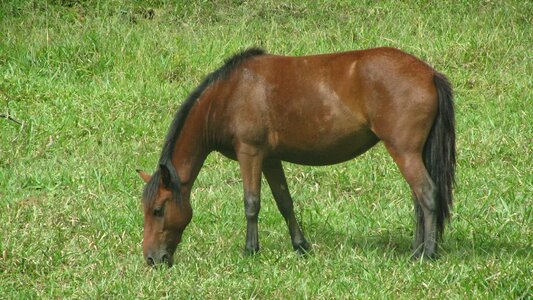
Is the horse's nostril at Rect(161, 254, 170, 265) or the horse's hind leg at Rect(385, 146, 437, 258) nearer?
the horse's hind leg at Rect(385, 146, 437, 258)

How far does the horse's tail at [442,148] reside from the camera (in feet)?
24.6

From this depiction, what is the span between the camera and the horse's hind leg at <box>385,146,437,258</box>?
7.47 m

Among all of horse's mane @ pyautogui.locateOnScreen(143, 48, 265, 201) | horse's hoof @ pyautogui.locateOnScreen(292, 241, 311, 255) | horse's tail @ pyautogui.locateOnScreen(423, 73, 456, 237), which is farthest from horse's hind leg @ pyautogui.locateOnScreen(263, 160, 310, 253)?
horse's tail @ pyautogui.locateOnScreen(423, 73, 456, 237)

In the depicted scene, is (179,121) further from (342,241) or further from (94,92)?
(94,92)

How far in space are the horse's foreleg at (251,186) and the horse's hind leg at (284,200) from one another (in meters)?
0.25

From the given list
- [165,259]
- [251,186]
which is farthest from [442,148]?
[165,259]

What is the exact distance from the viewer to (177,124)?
7918mm

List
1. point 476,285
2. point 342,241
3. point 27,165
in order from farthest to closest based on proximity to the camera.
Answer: point 27,165 → point 342,241 → point 476,285

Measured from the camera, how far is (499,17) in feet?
44.1

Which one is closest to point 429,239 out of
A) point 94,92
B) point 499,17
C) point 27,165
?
point 27,165

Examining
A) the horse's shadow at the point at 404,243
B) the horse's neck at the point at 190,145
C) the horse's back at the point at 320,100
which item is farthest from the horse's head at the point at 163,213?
the horse's shadow at the point at 404,243

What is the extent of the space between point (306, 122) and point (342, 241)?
0.93m

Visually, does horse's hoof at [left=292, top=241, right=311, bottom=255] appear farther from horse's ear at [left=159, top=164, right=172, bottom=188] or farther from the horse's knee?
horse's ear at [left=159, top=164, right=172, bottom=188]

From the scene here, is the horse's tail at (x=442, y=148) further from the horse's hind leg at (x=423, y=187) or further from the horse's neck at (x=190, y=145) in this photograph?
the horse's neck at (x=190, y=145)
